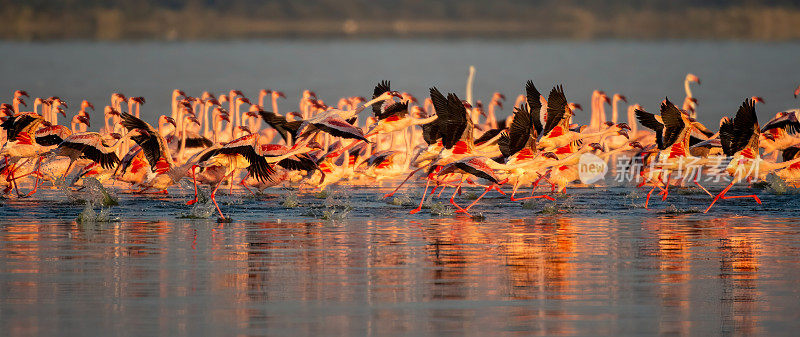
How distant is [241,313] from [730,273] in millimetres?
3962

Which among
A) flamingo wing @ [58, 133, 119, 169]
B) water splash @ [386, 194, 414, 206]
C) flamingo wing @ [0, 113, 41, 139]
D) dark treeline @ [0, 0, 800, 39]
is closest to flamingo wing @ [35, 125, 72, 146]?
flamingo wing @ [0, 113, 41, 139]

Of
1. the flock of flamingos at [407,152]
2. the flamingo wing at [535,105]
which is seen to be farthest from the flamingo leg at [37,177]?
the flamingo wing at [535,105]

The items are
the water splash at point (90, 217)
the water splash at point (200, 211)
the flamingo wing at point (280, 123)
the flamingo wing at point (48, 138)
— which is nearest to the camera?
the water splash at point (90, 217)

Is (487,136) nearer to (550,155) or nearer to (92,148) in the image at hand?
(550,155)

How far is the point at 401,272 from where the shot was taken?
10.8m

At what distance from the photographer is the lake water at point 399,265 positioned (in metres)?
8.95

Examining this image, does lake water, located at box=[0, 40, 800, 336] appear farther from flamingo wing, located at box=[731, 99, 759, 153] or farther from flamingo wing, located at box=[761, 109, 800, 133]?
Answer: flamingo wing, located at box=[761, 109, 800, 133]

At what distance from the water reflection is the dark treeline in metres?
93.0

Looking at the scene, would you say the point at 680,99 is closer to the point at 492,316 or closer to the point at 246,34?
the point at 492,316

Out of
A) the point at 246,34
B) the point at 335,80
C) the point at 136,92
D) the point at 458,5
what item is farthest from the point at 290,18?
the point at 136,92

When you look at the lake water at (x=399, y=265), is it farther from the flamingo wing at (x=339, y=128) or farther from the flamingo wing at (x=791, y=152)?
the flamingo wing at (x=339, y=128)

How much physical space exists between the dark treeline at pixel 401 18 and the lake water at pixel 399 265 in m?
90.6

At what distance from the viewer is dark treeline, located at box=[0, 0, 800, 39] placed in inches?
4230

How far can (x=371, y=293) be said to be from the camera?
32.4 ft
